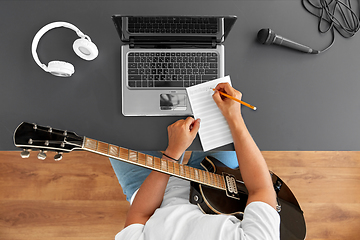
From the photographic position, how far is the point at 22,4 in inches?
31.8

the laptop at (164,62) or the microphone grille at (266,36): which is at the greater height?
the microphone grille at (266,36)

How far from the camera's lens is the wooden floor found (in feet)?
4.30

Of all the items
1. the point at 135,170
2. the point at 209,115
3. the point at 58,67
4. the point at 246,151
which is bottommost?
the point at 135,170

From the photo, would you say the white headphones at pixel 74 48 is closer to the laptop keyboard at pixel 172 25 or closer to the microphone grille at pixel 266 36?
the laptop keyboard at pixel 172 25

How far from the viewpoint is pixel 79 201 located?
132 cm

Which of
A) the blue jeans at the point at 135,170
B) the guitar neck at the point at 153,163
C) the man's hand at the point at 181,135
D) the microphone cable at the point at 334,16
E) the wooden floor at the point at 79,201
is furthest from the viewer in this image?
the wooden floor at the point at 79,201

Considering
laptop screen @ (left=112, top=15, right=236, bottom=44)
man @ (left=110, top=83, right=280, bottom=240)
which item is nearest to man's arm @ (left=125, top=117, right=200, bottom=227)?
Answer: man @ (left=110, top=83, right=280, bottom=240)

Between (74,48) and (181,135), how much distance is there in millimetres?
514

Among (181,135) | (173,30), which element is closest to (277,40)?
(173,30)

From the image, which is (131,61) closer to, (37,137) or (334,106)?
(37,137)

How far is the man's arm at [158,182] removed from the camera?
751mm

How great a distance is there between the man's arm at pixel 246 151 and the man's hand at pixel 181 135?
13cm

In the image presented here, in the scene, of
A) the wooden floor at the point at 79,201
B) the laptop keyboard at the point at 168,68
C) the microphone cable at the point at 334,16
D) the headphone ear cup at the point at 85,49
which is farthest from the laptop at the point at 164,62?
the wooden floor at the point at 79,201

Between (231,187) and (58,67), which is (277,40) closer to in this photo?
(231,187)
